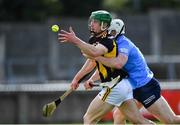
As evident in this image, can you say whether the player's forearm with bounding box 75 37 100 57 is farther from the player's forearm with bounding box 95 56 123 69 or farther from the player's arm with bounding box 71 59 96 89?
the player's arm with bounding box 71 59 96 89

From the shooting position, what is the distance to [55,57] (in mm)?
39250

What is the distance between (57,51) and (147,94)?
27.1 metres

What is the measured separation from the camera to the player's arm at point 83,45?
11336 mm

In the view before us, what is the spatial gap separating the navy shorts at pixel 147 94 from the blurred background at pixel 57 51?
7.25 m

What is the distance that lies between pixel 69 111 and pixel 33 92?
3.41 ft

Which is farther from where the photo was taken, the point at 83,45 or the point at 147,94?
the point at 147,94

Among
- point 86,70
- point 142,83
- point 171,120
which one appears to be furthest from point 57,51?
point 171,120

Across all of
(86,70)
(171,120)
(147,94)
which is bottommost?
(171,120)

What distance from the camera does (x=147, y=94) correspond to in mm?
12664

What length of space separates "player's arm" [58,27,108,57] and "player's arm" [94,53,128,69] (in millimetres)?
138

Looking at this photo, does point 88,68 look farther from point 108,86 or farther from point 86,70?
point 108,86

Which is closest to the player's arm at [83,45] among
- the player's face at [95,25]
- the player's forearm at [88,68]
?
the player's face at [95,25]

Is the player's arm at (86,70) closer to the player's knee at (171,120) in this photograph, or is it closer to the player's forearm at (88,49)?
Answer: the player's forearm at (88,49)

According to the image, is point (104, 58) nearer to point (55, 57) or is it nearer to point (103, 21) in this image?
point (103, 21)
